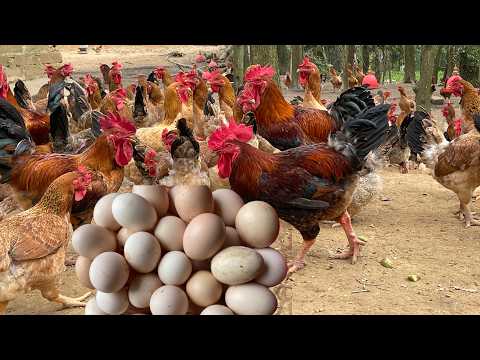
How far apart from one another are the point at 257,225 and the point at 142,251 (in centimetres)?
41

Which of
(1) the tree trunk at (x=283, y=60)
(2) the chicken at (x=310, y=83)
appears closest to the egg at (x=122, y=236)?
(1) the tree trunk at (x=283, y=60)

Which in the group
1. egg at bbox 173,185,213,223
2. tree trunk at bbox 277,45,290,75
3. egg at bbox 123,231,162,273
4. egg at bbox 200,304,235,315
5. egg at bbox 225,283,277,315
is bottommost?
egg at bbox 200,304,235,315

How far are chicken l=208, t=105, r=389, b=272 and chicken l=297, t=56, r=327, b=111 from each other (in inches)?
30.3

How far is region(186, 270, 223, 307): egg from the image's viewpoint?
64.9 inches

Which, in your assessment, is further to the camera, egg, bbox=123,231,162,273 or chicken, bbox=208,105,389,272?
chicken, bbox=208,105,389,272

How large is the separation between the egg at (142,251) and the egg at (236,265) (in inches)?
8.2

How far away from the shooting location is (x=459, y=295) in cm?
215

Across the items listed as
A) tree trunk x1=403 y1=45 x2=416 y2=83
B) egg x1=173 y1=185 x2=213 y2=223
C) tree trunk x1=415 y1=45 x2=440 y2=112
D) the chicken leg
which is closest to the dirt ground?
the chicken leg

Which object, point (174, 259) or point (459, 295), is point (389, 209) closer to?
point (459, 295)

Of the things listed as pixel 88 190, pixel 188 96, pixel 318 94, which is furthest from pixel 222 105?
pixel 88 190

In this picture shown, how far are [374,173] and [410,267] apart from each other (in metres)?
0.85

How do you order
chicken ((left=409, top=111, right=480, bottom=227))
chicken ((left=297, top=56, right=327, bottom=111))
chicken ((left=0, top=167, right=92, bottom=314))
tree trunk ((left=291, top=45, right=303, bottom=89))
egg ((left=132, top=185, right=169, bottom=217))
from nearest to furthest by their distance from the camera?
egg ((left=132, top=185, right=169, bottom=217)) < chicken ((left=0, top=167, right=92, bottom=314)) < tree trunk ((left=291, top=45, right=303, bottom=89)) < chicken ((left=297, top=56, right=327, bottom=111)) < chicken ((left=409, top=111, right=480, bottom=227))

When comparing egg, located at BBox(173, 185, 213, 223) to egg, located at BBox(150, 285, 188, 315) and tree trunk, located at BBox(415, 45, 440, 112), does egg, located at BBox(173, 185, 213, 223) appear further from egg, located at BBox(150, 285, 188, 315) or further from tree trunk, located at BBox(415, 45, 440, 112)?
tree trunk, located at BBox(415, 45, 440, 112)

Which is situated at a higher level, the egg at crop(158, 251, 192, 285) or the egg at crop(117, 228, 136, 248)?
the egg at crop(117, 228, 136, 248)
